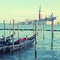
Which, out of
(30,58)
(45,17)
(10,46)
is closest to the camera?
(30,58)

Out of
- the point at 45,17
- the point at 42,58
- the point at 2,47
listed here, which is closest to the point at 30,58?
the point at 42,58

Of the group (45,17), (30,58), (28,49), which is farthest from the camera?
(45,17)

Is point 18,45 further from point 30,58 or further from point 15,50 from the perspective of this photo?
point 30,58

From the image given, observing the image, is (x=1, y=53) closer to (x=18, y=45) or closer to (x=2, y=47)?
(x=2, y=47)

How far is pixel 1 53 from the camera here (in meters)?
36.2

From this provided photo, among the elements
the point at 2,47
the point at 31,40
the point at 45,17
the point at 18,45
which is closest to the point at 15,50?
the point at 18,45

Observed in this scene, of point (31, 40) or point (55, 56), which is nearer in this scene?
point (55, 56)

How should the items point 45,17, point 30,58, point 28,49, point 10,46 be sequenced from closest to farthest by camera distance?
point 30,58
point 10,46
point 28,49
point 45,17

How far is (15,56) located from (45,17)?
84739 millimetres

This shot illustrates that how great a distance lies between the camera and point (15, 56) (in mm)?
36188

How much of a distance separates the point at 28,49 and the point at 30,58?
9170 millimetres

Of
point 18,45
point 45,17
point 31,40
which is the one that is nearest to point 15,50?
point 18,45

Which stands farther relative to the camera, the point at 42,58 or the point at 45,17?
the point at 45,17

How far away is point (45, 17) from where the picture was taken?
120188mm
